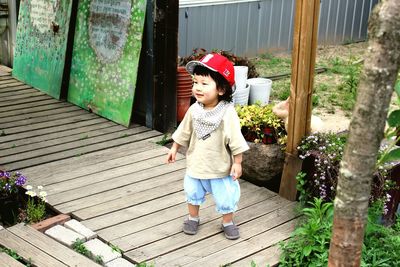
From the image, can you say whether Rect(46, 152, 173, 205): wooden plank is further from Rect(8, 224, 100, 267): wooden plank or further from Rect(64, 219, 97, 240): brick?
Rect(8, 224, 100, 267): wooden plank

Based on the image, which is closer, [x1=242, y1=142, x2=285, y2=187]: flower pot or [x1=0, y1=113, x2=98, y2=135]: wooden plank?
[x1=242, y1=142, x2=285, y2=187]: flower pot

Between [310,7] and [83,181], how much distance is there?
237 cm

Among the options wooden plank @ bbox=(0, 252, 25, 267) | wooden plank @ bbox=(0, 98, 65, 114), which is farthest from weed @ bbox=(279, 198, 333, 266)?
wooden plank @ bbox=(0, 98, 65, 114)

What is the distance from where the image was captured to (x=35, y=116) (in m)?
7.23

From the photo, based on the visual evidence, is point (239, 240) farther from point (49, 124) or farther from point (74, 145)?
point (49, 124)

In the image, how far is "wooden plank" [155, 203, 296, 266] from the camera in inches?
166

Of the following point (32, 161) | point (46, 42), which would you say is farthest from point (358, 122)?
point (46, 42)

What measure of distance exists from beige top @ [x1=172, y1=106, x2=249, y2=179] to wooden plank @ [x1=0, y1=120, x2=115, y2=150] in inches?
93.4

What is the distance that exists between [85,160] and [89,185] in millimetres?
626

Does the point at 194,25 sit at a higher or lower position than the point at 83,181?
higher

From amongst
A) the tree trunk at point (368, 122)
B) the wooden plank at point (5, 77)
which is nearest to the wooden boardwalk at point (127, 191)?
the wooden plank at point (5, 77)

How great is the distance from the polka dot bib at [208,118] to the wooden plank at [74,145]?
89.1 inches

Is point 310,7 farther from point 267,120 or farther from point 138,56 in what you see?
point 138,56

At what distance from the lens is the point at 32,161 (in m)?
5.86
